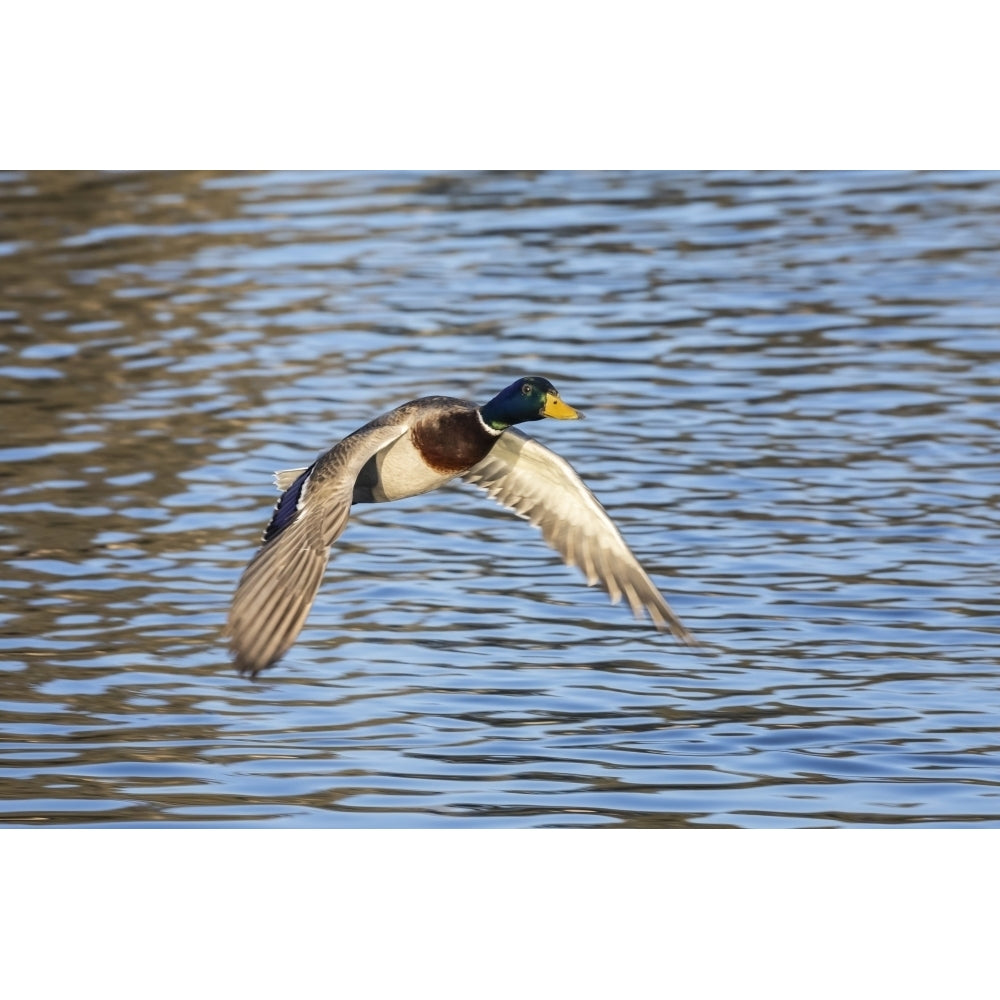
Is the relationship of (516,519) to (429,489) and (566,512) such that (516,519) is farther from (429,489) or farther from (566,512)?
(429,489)

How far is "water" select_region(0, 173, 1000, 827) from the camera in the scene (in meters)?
8.84

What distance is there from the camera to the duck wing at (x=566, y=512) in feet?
29.7

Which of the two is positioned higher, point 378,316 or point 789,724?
point 378,316

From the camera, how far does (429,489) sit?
9.11 m

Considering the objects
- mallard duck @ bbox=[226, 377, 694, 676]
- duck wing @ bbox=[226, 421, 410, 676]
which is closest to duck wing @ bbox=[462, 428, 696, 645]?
mallard duck @ bbox=[226, 377, 694, 676]

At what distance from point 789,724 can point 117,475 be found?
5670 mm

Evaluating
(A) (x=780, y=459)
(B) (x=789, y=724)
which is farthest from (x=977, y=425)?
(B) (x=789, y=724)

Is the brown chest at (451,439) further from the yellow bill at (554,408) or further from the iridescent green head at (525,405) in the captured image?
the yellow bill at (554,408)

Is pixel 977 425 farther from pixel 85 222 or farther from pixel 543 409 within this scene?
pixel 85 222

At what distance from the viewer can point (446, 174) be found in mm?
22234

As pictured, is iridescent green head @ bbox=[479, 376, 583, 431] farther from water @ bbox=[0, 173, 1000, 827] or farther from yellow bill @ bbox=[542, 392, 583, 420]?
water @ bbox=[0, 173, 1000, 827]

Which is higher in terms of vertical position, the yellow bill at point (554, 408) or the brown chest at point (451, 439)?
the yellow bill at point (554, 408)

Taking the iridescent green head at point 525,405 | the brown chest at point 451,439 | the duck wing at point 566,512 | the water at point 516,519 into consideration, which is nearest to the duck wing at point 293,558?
the brown chest at point 451,439

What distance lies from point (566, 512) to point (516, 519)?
304 cm
